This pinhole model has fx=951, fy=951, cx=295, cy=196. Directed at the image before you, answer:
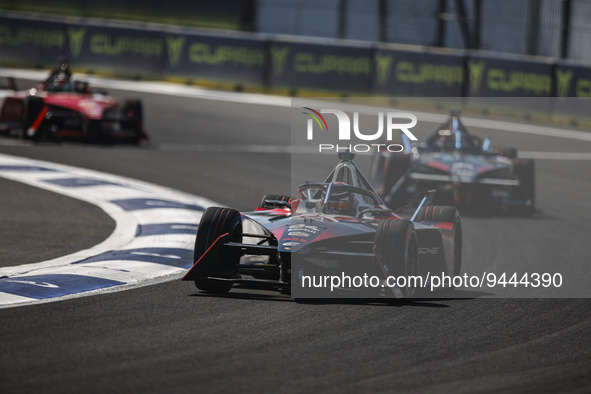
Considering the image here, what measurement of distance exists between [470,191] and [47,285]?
642 centimetres

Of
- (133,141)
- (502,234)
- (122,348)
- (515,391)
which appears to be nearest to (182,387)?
(122,348)

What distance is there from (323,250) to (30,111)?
998 centimetres

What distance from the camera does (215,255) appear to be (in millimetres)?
6926

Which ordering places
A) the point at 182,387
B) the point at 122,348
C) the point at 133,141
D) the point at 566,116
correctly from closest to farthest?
the point at 182,387, the point at 122,348, the point at 133,141, the point at 566,116

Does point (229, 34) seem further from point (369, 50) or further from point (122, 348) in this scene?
point (122, 348)

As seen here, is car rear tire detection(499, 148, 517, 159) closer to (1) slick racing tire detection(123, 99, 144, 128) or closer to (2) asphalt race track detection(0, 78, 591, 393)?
(2) asphalt race track detection(0, 78, 591, 393)

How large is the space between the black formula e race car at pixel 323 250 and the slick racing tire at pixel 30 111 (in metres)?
8.91

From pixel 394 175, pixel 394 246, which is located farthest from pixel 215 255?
pixel 394 175

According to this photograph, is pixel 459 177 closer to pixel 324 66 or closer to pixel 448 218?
pixel 448 218

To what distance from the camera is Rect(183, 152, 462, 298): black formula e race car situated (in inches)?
265

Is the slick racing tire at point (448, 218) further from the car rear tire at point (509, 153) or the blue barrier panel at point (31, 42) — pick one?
the blue barrier panel at point (31, 42)

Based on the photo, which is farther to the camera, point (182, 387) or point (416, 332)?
point (416, 332)

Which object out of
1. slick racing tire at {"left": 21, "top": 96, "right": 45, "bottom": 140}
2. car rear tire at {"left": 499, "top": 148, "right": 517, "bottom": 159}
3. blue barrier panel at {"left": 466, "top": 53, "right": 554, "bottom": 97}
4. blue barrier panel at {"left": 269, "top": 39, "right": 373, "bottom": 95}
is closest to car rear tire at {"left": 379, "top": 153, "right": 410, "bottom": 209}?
car rear tire at {"left": 499, "top": 148, "right": 517, "bottom": 159}

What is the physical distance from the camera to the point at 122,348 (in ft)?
17.2
